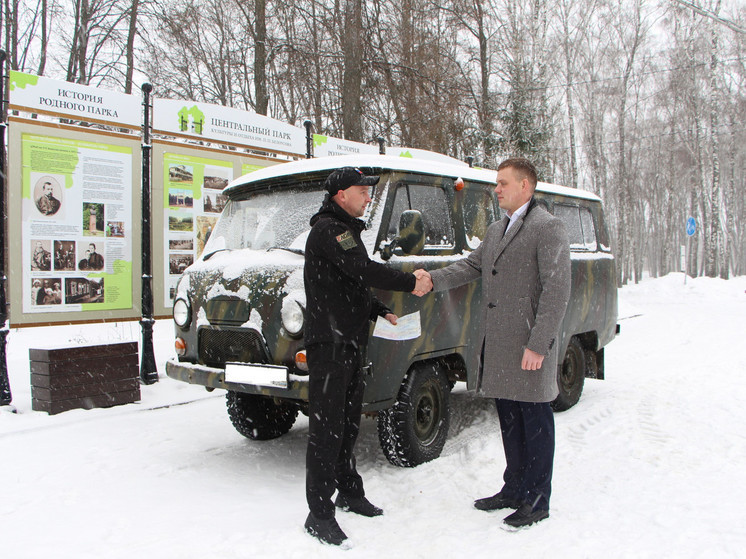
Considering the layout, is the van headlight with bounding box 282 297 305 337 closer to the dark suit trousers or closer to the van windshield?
the van windshield

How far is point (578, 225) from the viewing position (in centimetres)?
712

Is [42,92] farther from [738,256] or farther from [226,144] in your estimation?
[738,256]

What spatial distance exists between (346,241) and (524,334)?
120 cm

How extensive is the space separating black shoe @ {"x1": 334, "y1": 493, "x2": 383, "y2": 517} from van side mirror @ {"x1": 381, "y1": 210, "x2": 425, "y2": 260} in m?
1.60

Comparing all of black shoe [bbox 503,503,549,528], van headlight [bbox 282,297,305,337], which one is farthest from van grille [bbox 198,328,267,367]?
black shoe [bbox 503,503,549,528]

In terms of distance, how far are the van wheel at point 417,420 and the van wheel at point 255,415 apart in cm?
115

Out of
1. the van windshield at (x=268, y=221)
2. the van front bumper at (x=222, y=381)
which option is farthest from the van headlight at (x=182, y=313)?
the van windshield at (x=268, y=221)

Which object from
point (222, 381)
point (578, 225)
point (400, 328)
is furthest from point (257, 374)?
point (578, 225)

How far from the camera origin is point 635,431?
18.4 ft

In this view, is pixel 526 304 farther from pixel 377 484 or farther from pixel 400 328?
pixel 377 484

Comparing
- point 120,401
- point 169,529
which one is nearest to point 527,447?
point 169,529

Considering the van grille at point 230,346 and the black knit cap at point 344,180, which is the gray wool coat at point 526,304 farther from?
the van grille at point 230,346

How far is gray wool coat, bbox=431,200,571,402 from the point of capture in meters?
3.70

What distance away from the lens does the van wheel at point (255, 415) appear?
219 inches
